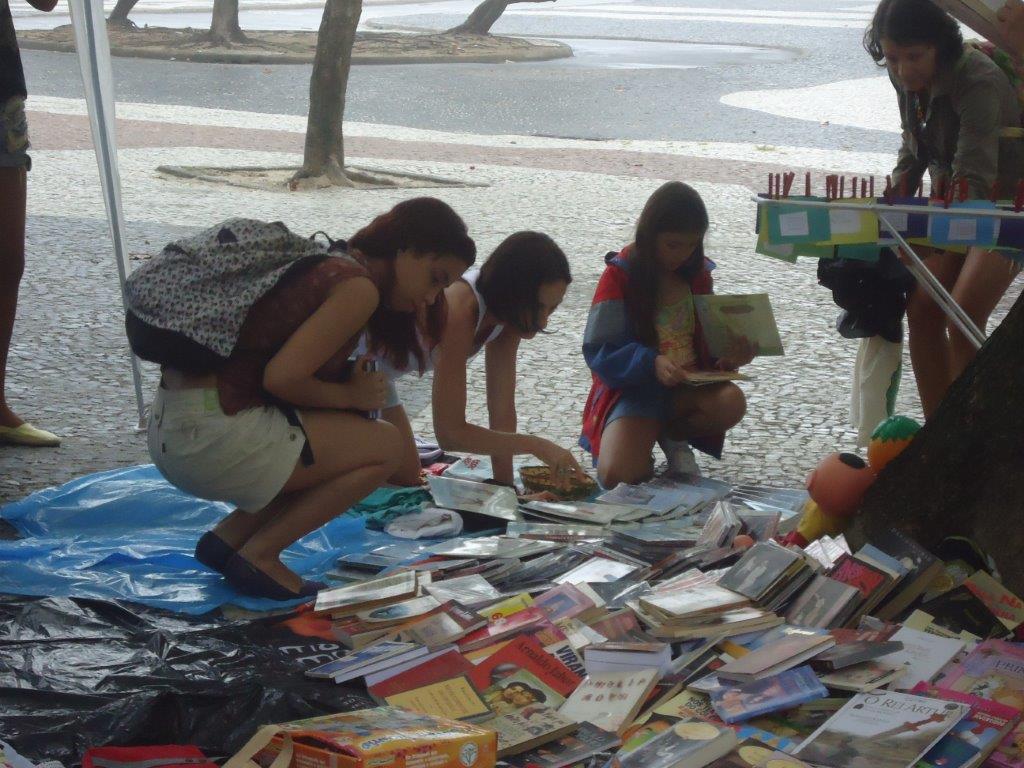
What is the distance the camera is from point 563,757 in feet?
7.50

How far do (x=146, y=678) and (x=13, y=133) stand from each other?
209cm

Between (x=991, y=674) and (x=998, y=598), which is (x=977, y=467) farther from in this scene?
(x=991, y=674)

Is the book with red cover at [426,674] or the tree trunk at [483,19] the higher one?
the tree trunk at [483,19]

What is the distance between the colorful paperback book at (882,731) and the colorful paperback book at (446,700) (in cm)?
59

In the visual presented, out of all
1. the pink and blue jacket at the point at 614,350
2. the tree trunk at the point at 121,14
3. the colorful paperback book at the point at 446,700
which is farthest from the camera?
the tree trunk at the point at 121,14

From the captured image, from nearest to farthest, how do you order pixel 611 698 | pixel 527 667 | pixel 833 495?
pixel 611 698
pixel 527 667
pixel 833 495

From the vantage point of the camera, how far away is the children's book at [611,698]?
2414mm

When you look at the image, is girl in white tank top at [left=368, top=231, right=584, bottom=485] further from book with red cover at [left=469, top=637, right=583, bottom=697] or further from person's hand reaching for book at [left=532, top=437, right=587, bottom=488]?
book with red cover at [left=469, top=637, right=583, bottom=697]

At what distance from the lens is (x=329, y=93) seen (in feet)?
29.2

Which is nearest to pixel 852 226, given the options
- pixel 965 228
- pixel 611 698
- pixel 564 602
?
pixel 965 228

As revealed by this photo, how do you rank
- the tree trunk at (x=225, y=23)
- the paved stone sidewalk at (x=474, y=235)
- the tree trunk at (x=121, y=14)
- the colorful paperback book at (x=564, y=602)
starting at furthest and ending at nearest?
the tree trunk at (x=121, y=14)
the tree trunk at (x=225, y=23)
the paved stone sidewalk at (x=474, y=235)
the colorful paperback book at (x=564, y=602)

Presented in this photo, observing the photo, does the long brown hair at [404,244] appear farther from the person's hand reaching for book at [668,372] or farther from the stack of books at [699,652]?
the person's hand reaching for book at [668,372]

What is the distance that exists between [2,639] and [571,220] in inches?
220

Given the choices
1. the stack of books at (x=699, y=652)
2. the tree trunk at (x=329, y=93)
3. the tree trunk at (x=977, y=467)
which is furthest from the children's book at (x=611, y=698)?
the tree trunk at (x=329, y=93)
